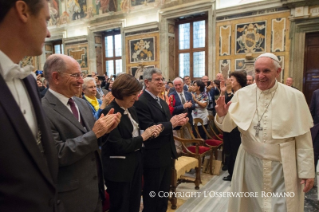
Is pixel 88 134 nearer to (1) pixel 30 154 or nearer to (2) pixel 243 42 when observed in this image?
(1) pixel 30 154

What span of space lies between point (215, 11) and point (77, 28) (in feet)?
29.0

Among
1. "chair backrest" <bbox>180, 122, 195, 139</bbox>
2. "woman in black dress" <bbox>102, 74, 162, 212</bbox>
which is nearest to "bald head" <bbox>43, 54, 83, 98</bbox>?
"woman in black dress" <bbox>102, 74, 162, 212</bbox>

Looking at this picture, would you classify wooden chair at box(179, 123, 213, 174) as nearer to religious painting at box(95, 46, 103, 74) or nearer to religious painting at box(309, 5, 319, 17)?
religious painting at box(309, 5, 319, 17)

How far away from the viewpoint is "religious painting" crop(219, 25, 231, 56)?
9.10 m

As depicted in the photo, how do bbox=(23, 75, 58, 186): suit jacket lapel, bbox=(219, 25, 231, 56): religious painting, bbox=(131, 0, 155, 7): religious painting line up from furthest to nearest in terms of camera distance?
bbox=(131, 0, 155, 7): religious painting
bbox=(219, 25, 231, 56): religious painting
bbox=(23, 75, 58, 186): suit jacket lapel

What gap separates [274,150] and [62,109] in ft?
6.16

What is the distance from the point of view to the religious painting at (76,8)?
44.6 feet

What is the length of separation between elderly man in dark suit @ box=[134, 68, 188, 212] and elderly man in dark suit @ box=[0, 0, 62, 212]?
1583 mm

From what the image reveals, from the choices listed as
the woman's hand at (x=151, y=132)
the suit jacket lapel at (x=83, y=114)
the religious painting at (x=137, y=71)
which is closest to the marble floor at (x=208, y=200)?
the woman's hand at (x=151, y=132)

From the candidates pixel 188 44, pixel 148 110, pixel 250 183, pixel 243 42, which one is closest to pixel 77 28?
pixel 188 44

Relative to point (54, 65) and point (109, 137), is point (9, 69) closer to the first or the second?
point (54, 65)

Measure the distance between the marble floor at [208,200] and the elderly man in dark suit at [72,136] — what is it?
194 cm

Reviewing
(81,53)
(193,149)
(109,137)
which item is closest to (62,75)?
(109,137)

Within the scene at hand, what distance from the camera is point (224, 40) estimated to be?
Answer: 925 cm
